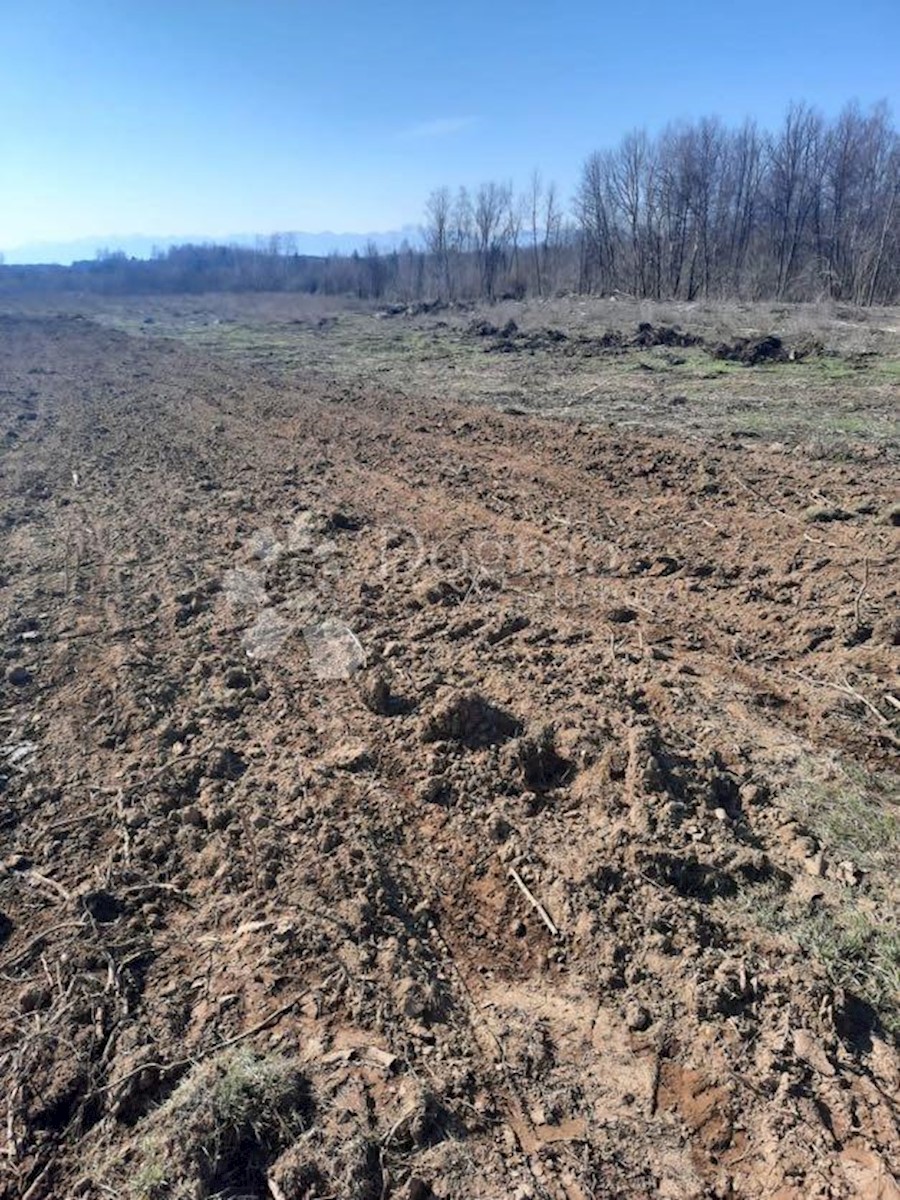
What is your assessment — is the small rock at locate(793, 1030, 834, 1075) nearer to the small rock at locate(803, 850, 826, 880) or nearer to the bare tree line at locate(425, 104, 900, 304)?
the small rock at locate(803, 850, 826, 880)

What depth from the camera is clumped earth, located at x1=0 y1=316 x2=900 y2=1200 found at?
236cm

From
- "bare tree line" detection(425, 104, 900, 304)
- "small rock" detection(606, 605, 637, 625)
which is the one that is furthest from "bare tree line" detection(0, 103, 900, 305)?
"small rock" detection(606, 605, 637, 625)

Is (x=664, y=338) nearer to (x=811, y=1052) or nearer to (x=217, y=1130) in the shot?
→ (x=811, y=1052)

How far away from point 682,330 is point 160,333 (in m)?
22.6

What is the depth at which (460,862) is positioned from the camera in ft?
11.3

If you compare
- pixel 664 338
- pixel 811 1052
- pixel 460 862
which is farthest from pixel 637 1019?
pixel 664 338

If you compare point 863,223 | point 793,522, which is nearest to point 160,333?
point 793,522

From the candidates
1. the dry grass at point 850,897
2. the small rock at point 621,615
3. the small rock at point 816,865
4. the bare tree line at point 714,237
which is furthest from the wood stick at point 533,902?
the bare tree line at point 714,237

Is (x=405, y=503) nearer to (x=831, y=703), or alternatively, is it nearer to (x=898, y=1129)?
(x=831, y=703)

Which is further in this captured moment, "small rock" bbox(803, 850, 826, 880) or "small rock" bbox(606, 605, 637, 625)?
"small rock" bbox(606, 605, 637, 625)

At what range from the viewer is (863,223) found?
42.4 metres

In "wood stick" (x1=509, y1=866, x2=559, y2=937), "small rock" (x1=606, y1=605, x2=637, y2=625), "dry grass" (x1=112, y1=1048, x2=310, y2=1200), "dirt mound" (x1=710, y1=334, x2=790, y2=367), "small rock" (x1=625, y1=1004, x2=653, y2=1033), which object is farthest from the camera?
"dirt mound" (x1=710, y1=334, x2=790, y2=367)

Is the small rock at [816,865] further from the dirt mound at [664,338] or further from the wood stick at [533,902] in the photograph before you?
the dirt mound at [664,338]

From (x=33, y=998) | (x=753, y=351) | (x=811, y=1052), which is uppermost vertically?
(x=753, y=351)
